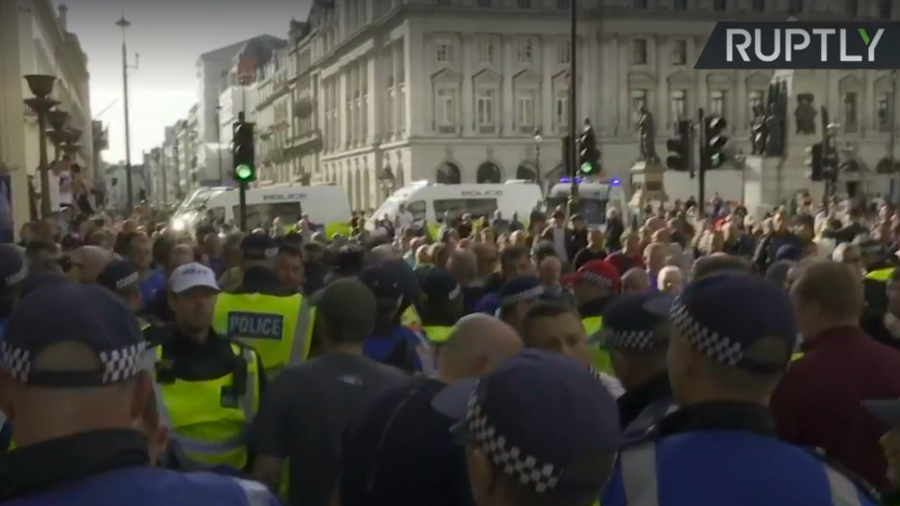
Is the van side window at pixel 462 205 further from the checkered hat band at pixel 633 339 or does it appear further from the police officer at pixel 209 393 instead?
the checkered hat band at pixel 633 339

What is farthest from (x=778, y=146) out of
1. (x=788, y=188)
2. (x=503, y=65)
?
(x=503, y=65)

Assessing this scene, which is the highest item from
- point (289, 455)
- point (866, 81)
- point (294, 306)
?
point (866, 81)

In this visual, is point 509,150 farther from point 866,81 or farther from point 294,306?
point 294,306

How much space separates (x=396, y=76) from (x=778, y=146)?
38.9 m

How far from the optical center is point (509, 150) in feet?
228

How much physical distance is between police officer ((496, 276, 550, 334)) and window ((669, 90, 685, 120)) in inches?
2649

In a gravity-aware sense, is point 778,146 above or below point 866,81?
below

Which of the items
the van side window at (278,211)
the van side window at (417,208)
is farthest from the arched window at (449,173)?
the van side window at (278,211)

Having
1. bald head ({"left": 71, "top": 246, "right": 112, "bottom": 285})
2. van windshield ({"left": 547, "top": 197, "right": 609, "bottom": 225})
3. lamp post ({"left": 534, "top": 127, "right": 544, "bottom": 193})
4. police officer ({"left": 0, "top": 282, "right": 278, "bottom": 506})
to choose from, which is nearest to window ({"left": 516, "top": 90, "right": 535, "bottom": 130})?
lamp post ({"left": 534, "top": 127, "right": 544, "bottom": 193})

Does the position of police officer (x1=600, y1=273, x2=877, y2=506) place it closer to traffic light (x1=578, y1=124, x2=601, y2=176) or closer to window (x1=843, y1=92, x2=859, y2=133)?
traffic light (x1=578, y1=124, x2=601, y2=176)

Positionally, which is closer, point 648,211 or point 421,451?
point 421,451

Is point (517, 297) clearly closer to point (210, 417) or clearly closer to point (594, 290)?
point (594, 290)

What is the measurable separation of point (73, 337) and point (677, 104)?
73.0 meters

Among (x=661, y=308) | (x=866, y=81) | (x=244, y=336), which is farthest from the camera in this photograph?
(x=866, y=81)
